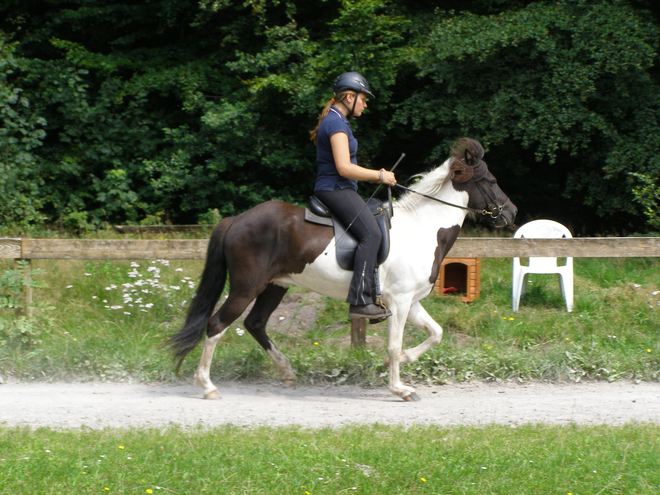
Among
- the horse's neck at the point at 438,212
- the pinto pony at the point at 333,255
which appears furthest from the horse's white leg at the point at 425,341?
the horse's neck at the point at 438,212

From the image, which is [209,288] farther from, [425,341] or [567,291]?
[567,291]

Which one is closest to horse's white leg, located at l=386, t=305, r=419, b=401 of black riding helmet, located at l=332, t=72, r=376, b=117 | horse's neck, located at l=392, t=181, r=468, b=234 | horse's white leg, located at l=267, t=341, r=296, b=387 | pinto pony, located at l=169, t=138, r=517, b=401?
pinto pony, located at l=169, t=138, r=517, b=401

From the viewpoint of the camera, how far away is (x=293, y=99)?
12383mm

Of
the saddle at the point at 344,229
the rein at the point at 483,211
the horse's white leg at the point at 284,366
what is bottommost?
the horse's white leg at the point at 284,366

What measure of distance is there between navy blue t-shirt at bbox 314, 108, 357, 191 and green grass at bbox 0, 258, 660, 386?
1751mm

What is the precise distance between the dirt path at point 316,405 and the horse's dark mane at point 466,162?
195 centimetres

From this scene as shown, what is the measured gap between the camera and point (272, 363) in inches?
253

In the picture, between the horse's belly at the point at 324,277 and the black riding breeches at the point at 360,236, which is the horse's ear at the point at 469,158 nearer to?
the black riding breeches at the point at 360,236

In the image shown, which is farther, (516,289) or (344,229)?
(516,289)

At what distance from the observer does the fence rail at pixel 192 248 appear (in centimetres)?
674

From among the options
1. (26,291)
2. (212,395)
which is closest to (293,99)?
(26,291)

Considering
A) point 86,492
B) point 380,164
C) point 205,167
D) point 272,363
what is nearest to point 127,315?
point 272,363

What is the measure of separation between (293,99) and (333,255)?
289 inches

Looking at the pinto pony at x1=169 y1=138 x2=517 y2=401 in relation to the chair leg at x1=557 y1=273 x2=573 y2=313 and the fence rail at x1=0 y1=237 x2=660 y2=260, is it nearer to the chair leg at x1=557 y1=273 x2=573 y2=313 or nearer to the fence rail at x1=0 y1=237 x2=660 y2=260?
the fence rail at x1=0 y1=237 x2=660 y2=260
